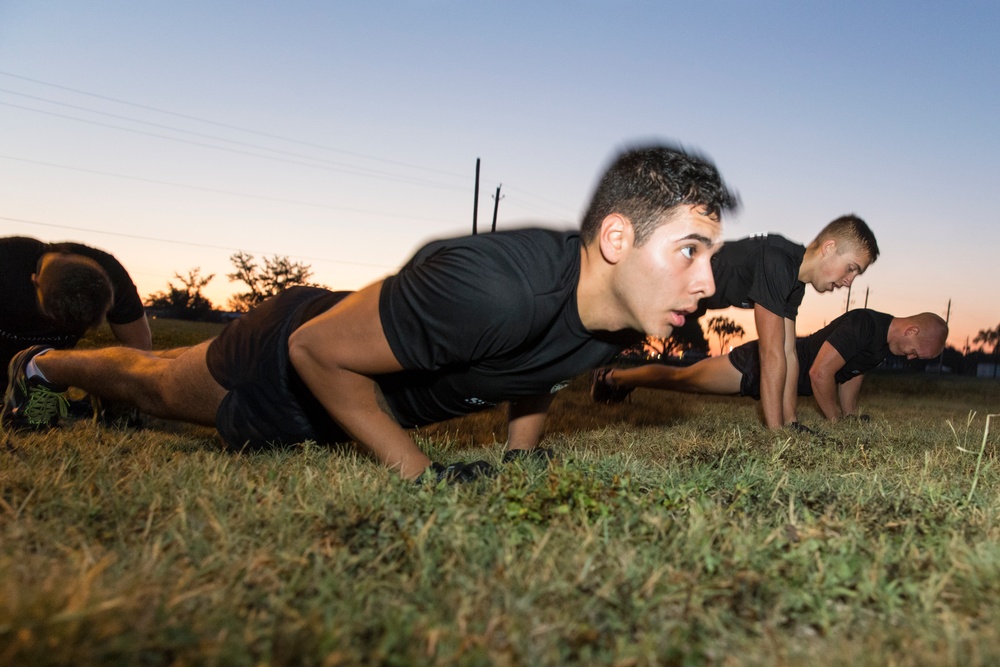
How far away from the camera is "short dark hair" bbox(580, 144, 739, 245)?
2973mm

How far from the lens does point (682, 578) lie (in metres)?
2.04

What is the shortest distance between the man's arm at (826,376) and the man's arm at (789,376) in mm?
1135

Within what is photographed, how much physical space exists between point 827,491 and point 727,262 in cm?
372

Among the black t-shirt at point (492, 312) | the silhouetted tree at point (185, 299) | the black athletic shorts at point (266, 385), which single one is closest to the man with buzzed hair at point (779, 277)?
the black t-shirt at point (492, 312)

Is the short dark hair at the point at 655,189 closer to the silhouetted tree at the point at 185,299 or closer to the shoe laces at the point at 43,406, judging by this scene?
the shoe laces at the point at 43,406

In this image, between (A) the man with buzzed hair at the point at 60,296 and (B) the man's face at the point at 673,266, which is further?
(A) the man with buzzed hair at the point at 60,296

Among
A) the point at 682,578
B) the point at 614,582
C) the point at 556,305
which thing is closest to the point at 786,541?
the point at 682,578

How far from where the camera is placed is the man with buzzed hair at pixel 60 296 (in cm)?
516

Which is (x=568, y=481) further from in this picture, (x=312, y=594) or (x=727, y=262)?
(x=727, y=262)

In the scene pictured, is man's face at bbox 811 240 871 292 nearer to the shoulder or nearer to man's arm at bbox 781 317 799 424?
man's arm at bbox 781 317 799 424

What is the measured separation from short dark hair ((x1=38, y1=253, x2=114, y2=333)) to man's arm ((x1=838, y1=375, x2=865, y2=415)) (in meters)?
8.13

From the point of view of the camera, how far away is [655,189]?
9.79 ft

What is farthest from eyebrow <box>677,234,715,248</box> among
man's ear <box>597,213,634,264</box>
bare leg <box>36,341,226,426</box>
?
bare leg <box>36,341,226,426</box>

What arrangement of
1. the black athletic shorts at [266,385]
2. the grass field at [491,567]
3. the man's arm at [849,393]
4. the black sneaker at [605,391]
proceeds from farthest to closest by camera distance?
the man's arm at [849,393], the black sneaker at [605,391], the black athletic shorts at [266,385], the grass field at [491,567]
